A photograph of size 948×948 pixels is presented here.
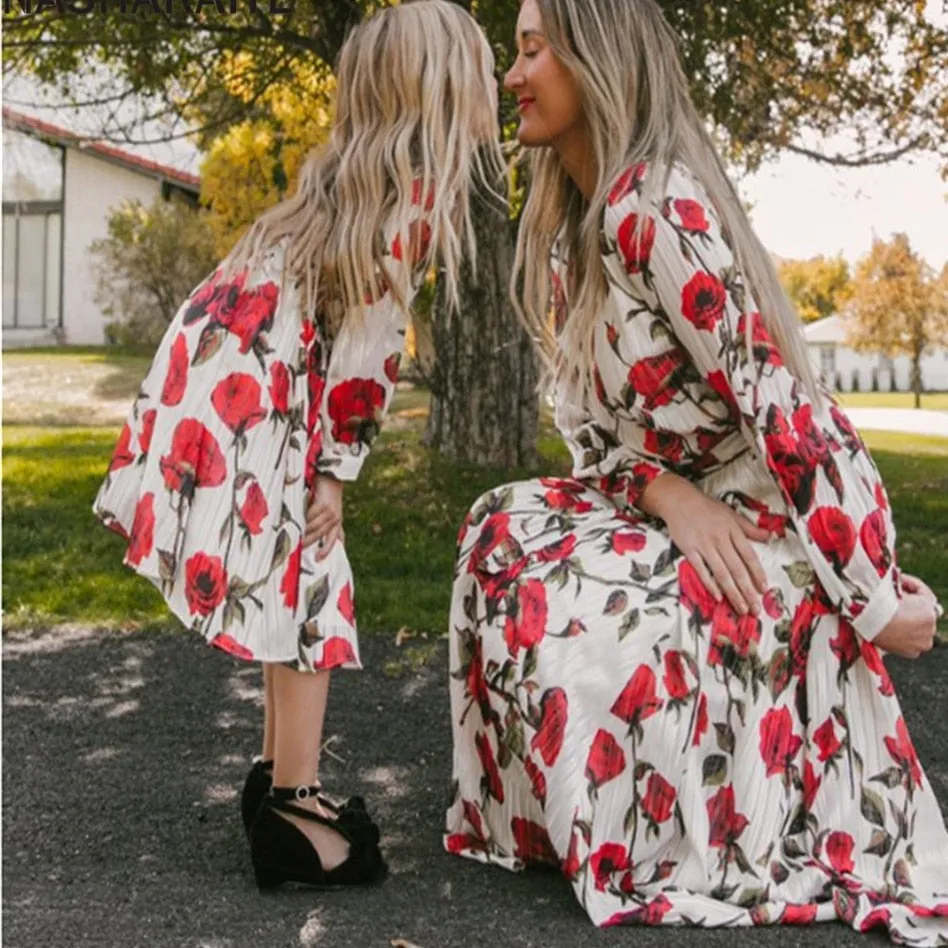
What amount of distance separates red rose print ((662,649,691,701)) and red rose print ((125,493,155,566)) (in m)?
1.03

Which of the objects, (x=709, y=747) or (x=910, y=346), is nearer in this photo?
(x=709, y=747)

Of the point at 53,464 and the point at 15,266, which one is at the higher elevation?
the point at 15,266

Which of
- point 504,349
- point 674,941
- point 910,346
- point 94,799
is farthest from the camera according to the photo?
point 910,346

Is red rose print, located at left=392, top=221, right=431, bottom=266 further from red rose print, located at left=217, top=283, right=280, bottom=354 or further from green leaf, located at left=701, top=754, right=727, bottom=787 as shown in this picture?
green leaf, located at left=701, top=754, right=727, bottom=787

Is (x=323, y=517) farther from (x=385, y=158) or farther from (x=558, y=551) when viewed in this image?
(x=385, y=158)

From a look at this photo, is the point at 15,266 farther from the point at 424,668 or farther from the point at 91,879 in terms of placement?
the point at 91,879

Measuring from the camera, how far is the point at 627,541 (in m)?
2.76

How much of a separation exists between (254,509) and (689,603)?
2.81 feet

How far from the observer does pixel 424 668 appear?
5.14 metres

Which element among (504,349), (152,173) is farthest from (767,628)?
(152,173)

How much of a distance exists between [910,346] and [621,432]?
29151 millimetres

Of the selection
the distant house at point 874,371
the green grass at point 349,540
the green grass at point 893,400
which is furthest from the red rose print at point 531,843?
the distant house at point 874,371

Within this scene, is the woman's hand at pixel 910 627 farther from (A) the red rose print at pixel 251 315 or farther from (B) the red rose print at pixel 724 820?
(A) the red rose print at pixel 251 315

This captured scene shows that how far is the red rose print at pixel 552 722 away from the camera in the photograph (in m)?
2.63
